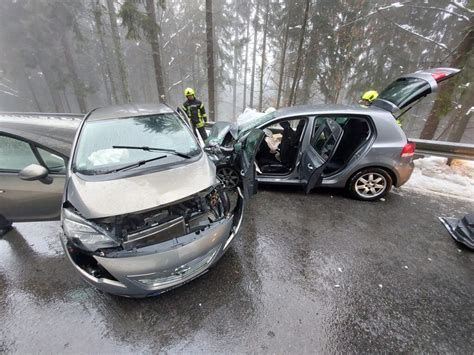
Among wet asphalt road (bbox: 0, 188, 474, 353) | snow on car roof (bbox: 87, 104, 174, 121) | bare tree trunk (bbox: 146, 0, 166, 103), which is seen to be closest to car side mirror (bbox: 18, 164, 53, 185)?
snow on car roof (bbox: 87, 104, 174, 121)

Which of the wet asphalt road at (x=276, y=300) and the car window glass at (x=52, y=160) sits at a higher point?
the car window glass at (x=52, y=160)

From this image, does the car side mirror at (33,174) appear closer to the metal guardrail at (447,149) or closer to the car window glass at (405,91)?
the car window glass at (405,91)

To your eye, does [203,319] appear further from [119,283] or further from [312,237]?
[312,237]

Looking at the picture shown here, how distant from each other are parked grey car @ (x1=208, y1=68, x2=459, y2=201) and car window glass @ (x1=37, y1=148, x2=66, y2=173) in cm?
241

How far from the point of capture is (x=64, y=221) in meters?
2.18

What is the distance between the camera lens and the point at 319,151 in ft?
13.1

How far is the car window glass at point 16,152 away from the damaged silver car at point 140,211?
385 mm

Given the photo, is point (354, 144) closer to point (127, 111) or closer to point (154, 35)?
point (127, 111)

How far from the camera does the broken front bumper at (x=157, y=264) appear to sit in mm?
1930

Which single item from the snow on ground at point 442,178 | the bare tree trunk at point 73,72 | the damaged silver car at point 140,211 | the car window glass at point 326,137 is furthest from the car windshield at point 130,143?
the bare tree trunk at point 73,72

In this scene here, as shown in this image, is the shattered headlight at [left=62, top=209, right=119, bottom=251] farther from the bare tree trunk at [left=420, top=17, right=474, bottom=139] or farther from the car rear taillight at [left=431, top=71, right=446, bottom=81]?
the bare tree trunk at [left=420, top=17, right=474, bottom=139]

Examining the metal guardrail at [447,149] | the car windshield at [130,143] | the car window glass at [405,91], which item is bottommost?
the metal guardrail at [447,149]

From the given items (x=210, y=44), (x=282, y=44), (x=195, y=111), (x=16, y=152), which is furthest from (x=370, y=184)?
(x=282, y=44)

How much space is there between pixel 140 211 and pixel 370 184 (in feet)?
12.7
